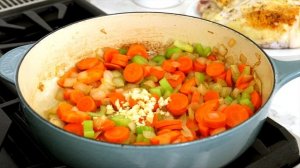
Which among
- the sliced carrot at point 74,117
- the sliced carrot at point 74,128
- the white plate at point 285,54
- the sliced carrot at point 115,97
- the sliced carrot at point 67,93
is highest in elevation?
the sliced carrot at point 74,117

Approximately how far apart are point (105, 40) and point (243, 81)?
0.95 ft

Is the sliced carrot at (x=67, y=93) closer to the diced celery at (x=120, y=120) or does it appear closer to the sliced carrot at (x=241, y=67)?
the diced celery at (x=120, y=120)

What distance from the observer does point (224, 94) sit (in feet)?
2.81

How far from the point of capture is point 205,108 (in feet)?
2.49

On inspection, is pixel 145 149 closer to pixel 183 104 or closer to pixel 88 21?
pixel 183 104

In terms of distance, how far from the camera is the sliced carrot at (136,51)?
958 millimetres

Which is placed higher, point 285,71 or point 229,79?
point 285,71

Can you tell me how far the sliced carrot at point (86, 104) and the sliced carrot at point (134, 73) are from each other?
10 cm

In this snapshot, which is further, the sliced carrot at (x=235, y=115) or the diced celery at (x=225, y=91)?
the diced celery at (x=225, y=91)

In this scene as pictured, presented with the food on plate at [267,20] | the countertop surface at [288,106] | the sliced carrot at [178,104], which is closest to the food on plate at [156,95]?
the sliced carrot at [178,104]

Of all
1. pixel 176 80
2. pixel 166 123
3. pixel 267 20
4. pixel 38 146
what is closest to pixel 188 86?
pixel 176 80

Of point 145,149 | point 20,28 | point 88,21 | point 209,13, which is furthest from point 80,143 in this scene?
point 209,13

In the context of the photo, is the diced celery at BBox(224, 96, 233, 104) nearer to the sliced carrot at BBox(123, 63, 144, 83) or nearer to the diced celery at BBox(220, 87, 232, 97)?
the diced celery at BBox(220, 87, 232, 97)

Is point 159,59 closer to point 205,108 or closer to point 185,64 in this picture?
point 185,64
